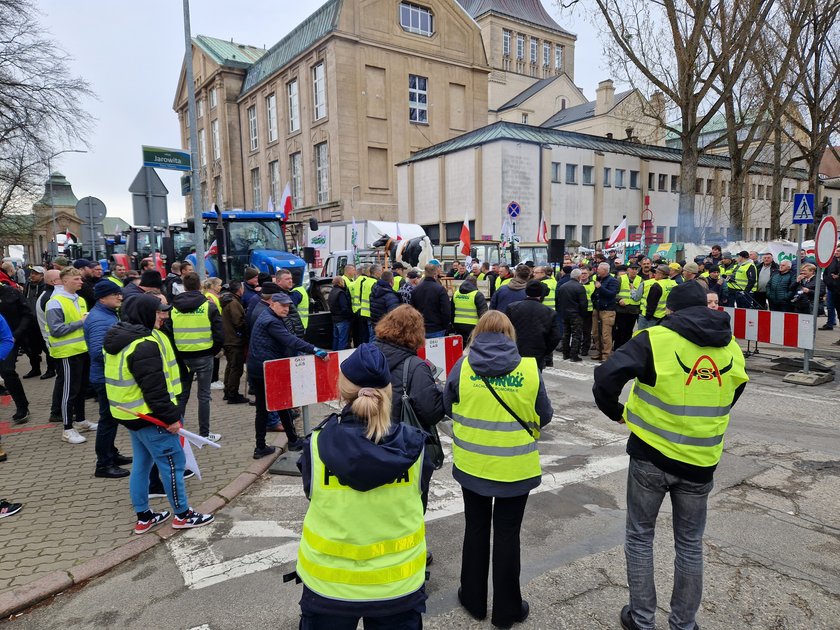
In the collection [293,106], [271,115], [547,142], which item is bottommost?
[547,142]

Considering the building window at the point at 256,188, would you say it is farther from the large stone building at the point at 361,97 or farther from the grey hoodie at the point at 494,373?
the grey hoodie at the point at 494,373

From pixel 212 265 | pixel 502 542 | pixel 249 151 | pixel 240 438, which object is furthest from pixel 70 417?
pixel 249 151

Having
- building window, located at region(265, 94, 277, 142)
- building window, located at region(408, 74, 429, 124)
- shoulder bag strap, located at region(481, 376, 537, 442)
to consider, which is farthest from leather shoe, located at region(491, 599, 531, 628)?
building window, located at region(265, 94, 277, 142)

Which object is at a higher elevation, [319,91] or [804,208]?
[319,91]

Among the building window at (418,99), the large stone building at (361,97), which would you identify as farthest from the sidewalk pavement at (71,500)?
the building window at (418,99)

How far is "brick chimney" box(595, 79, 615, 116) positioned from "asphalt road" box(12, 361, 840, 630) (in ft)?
174

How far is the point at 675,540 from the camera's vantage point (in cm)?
310

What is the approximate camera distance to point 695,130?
2439cm

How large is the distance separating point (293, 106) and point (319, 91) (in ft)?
15.9

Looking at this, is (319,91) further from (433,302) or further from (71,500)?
(71,500)

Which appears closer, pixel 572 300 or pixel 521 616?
pixel 521 616

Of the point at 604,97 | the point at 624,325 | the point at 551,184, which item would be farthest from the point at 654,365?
the point at 604,97

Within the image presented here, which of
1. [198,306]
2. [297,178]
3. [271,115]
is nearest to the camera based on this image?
[198,306]

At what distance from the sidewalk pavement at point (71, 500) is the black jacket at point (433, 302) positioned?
3.19 metres
